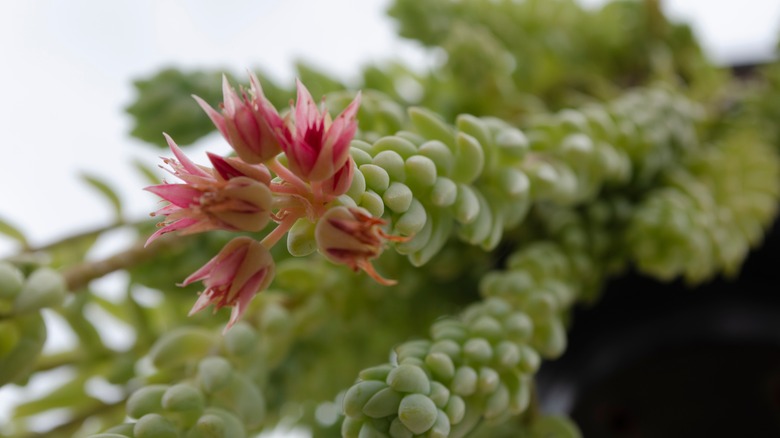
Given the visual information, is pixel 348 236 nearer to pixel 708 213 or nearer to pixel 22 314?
pixel 22 314

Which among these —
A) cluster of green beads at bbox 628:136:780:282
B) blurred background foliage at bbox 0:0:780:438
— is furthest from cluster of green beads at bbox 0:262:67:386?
cluster of green beads at bbox 628:136:780:282

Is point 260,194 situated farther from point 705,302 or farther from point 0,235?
point 705,302

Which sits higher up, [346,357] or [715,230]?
[715,230]

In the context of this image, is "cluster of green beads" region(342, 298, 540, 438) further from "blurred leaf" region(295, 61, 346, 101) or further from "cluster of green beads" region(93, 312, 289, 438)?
"blurred leaf" region(295, 61, 346, 101)

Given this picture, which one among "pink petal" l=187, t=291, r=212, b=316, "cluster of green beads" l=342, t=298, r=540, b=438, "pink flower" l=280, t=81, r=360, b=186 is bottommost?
"cluster of green beads" l=342, t=298, r=540, b=438

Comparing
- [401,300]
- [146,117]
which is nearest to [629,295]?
[401,300]

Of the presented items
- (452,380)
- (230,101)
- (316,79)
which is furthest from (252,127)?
(316,79)
